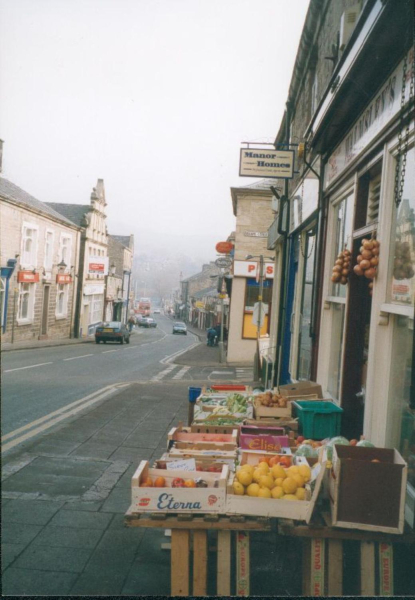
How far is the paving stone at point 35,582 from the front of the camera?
352 cm

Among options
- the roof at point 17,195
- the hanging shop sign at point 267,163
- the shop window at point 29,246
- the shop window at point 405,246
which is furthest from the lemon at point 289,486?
the shop window at point 29,246

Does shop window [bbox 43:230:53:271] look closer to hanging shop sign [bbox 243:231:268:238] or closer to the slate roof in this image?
the slate roof

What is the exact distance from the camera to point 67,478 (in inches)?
229

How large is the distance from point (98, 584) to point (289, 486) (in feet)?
4.72

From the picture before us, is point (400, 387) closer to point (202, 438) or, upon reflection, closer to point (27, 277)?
point (202, 438)

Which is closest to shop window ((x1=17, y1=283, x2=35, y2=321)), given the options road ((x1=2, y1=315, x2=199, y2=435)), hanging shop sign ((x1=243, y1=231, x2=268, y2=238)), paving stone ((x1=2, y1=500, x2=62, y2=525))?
road ((x1=2, y1=315, x2=199, y2=435))

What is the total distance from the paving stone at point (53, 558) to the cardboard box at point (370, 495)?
6.06 feet

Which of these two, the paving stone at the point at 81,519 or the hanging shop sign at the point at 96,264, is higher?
the hanging shop sign at the point at 96,264

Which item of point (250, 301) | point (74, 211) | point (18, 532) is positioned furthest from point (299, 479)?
point (74, 211)

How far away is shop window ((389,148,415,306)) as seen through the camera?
4375 mm

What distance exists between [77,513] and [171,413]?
211 inches

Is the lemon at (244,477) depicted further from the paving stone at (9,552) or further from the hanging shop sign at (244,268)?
the hanging shop sign at (244,268)

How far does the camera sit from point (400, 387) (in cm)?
→ 470

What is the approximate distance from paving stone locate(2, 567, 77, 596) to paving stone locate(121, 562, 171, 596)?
0.39 metres
